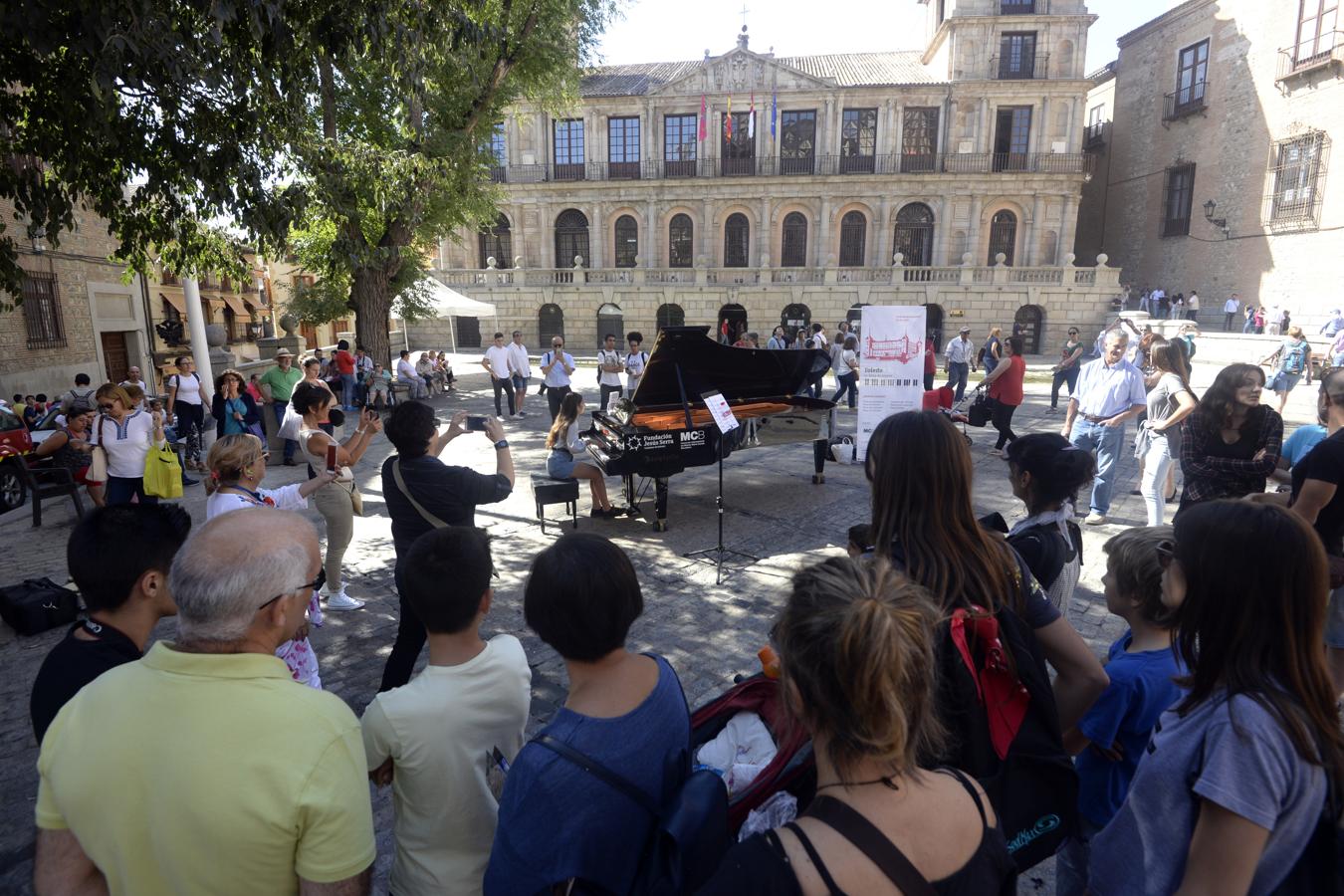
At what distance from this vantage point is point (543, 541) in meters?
6.71

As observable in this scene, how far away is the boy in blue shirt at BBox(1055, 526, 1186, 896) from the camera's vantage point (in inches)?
76.4

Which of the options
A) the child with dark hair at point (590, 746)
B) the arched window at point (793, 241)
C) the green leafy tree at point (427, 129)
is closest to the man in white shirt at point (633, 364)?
the green leafy tree at point (427, 129)

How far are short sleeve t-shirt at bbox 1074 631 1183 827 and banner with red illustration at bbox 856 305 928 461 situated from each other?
6.79m

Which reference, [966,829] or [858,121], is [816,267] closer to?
[858,121]

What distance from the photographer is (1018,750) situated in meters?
1.76

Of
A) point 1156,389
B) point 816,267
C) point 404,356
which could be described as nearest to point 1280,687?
point 1156,389

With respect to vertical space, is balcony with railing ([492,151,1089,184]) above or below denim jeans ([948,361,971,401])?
above

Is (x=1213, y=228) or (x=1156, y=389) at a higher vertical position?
(x=1213, y=228)

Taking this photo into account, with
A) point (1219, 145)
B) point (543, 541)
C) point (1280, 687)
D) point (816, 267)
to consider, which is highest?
point (1219, 145)

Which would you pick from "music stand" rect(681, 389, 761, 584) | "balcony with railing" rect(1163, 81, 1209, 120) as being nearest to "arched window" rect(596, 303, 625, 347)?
"balcony with railing" rect(1163, 81, 1209, 120)

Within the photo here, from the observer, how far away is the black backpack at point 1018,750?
1.68 meters

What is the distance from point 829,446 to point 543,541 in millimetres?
4017

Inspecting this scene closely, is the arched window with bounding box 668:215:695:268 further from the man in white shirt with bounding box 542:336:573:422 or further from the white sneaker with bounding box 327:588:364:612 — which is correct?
the white sneaker with bounding box 327:588:364:612

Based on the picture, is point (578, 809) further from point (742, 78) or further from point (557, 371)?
point (742, 78)
